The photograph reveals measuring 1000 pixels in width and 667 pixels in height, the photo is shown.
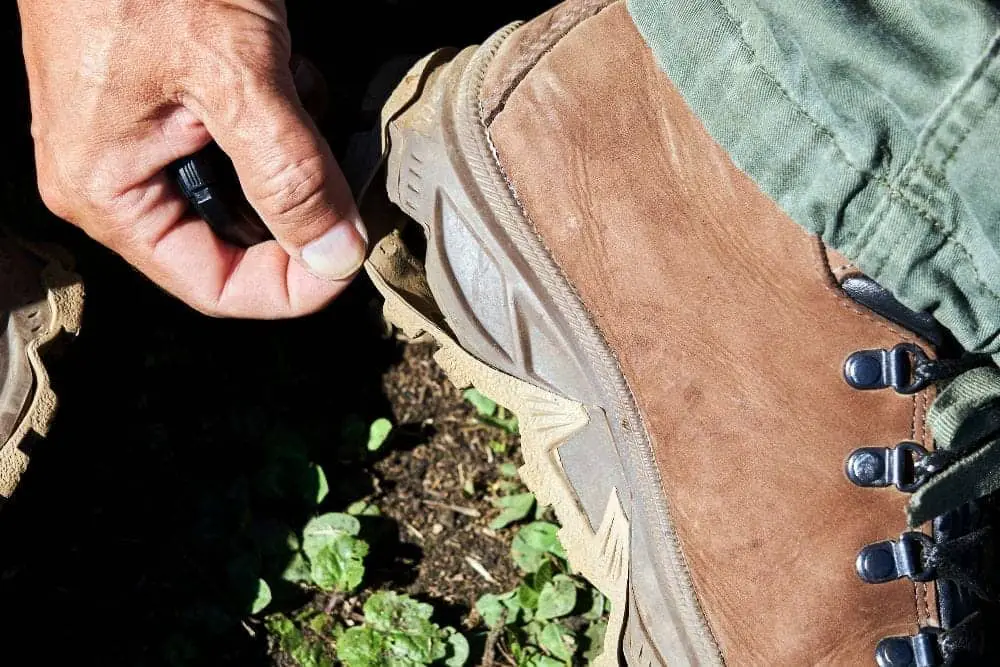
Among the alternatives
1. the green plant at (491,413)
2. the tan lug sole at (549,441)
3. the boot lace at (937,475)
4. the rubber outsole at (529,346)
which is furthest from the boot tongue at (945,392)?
the green plant at (491,413)

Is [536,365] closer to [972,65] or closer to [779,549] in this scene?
[779,549]

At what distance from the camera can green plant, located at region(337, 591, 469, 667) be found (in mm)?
2062

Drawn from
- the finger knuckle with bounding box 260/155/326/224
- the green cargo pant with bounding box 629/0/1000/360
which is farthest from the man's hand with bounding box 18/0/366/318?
the green cargo pant with bounding box 629/0/1000/360

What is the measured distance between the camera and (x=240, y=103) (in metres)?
1.52

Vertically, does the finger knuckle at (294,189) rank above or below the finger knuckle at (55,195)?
above

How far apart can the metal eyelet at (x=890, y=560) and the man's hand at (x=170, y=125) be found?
3.30 ft

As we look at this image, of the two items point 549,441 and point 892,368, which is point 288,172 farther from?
point 892,368

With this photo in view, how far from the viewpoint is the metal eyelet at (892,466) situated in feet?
4.90

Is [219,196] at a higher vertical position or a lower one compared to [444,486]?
higher

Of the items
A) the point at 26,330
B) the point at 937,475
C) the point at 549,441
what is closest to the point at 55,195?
the point at 26,330

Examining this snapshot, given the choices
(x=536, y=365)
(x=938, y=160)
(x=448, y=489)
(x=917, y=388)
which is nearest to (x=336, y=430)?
(x=448, y=489)

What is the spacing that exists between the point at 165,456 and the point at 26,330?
1.40 ft

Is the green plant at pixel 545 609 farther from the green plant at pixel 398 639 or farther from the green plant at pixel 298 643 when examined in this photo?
the green plant at pixel 298 643

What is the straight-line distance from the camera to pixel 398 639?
2082 millimetres
